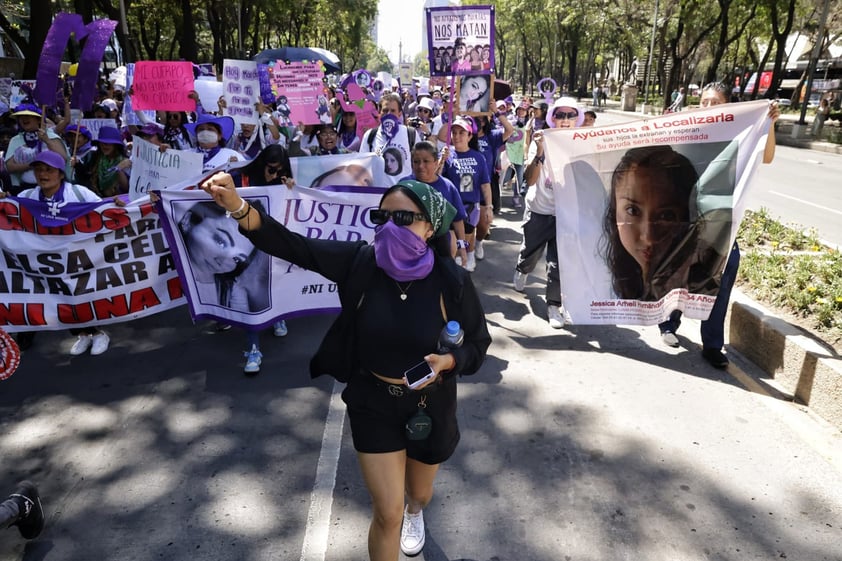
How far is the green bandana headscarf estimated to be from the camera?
2441 mm

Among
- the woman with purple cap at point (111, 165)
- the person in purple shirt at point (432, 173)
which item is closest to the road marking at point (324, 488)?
the person in purple shirt at point (432, 173)

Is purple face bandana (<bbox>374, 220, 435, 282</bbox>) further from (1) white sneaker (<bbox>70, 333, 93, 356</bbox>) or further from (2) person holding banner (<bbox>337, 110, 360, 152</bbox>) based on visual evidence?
(2) person holding banner (<bbox>337, 110, 360, 152</bbox>)

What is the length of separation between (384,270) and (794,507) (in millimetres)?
2575

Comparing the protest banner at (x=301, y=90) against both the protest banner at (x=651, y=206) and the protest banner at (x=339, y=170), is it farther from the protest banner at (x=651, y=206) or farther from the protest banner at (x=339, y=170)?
the protest banner at (x=651, y=206)

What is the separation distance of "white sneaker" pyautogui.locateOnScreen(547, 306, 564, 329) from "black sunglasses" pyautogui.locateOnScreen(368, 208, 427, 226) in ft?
11.9

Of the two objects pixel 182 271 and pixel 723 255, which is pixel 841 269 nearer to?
pixel 723 255

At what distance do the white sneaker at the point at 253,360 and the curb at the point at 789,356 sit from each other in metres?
3.92

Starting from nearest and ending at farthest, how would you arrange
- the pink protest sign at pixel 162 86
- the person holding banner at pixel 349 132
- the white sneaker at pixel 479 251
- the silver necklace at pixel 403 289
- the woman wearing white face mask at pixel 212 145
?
the silver necklace at pixel 403 289, the woman wearing white face mask at pixel 212 145, the pink protest sign at pixel 162 86, the white sneaker at pixel 479 251, the person holding banner at pixel 349 132

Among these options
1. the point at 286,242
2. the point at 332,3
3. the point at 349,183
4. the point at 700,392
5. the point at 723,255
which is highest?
the point at 332,3

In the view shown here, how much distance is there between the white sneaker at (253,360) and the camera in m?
4.75

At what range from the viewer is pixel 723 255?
4.90 metres

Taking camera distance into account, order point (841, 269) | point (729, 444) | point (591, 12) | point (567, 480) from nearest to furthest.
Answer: point (567, 480)
point (729, 444)
point (841, 269)
point (591, 12)

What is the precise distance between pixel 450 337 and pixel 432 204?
1.74 feet

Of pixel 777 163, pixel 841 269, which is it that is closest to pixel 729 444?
pixel 841 269
